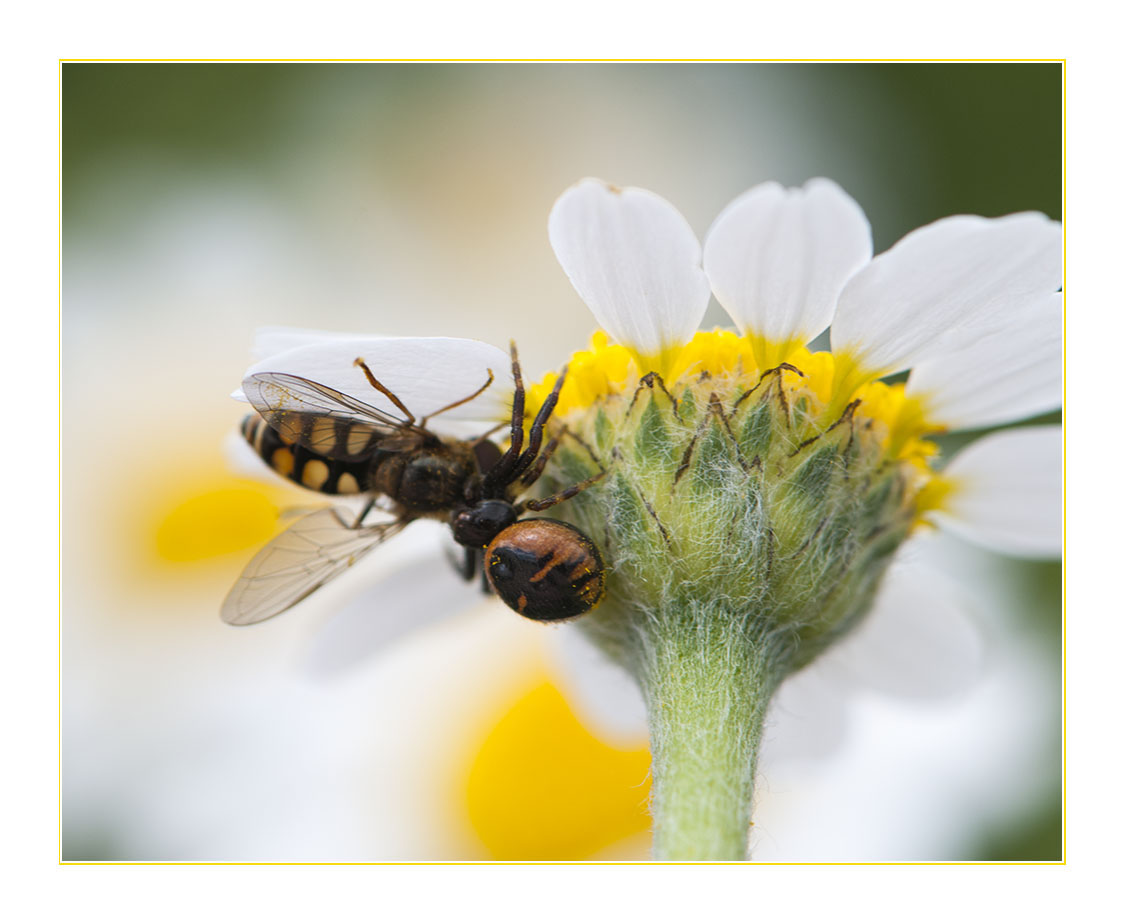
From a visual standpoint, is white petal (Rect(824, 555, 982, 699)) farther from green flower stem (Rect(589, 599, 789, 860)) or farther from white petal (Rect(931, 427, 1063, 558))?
green flower stem (Rect(589, 599, 789, 860))

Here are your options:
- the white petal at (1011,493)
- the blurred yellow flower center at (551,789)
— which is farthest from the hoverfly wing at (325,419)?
the blurred yellow flower center at (551,789)

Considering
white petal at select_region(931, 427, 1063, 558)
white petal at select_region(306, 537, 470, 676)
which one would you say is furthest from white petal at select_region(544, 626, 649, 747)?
white petal at select_region(931, 427, 1063, 558)

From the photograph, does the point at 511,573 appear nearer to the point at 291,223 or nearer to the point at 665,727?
the point at 665,727

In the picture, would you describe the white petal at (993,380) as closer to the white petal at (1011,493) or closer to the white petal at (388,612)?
the white petal at (1011,493)

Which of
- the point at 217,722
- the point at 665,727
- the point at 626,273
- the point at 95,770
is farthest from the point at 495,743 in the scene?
the point at 626,273

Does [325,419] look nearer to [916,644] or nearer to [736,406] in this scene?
[736,406]

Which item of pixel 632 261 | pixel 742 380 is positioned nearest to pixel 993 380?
pixel 742 380
